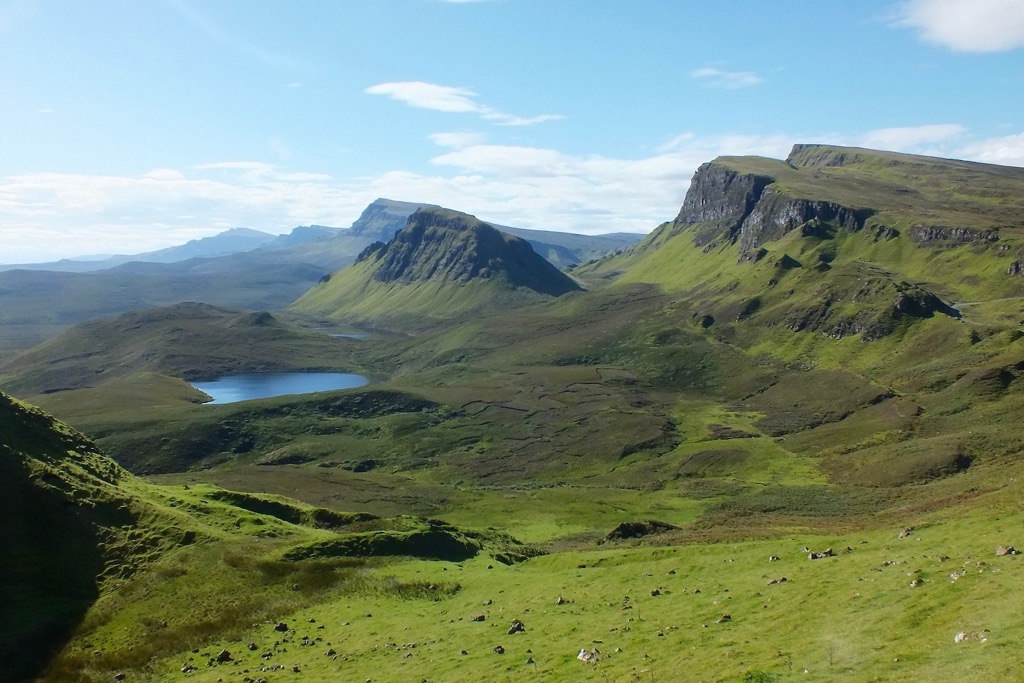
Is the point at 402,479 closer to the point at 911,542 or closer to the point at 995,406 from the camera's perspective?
the point at 995,406

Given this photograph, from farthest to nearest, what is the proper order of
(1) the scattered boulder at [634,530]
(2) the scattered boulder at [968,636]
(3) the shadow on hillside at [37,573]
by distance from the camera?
(1) the scattered boulder at [634,530] < (3) the shadow on hillside at [37,573] < (2) the scattered boulder at [968,636]

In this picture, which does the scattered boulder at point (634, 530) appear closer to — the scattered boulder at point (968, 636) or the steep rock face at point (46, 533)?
the steep rock face at point (46, 533)

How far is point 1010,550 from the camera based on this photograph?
117ft

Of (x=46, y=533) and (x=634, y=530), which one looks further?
(x=634, y=530)

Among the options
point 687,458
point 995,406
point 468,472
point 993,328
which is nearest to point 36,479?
point 468,472

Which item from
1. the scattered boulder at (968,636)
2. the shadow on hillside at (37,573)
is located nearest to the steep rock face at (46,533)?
the shadow on hillside at (37,573)

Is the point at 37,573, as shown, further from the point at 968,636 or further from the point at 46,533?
the point at 968,636

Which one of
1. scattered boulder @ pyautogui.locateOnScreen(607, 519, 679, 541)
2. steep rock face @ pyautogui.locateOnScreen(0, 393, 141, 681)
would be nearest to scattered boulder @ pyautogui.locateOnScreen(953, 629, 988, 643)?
scattered boulder @ pyautogui.locateOnScreen(607, 519, 679, 541)

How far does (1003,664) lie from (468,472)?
15180 cm

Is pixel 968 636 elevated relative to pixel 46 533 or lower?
elevated

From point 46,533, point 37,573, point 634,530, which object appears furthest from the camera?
point 634,530

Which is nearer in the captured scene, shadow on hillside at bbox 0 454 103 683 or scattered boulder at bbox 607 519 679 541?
shadow on hillside at bbox 0 454 103 683

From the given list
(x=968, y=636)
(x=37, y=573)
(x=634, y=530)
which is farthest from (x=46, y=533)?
(x=968, y=636)

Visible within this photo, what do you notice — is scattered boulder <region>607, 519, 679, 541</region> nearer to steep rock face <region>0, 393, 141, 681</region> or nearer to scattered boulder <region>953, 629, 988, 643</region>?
steep rock face <region>0, 393, 141, 681</region>
